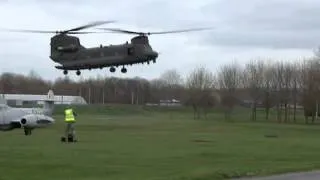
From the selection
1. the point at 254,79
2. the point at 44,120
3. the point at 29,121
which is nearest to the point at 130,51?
the point at 44,120

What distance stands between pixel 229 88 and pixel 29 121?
98236mm

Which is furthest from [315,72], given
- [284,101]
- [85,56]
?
[85,56]

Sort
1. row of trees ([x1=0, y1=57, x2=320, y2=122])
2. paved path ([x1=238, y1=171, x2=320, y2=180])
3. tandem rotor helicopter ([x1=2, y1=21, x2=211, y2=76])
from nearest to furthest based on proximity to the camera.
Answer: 1. paved path ([x1=238, y1=171, x2=320, y2=180])
2. tandem rotor helicopter ([x1=2, y1=21, x2=211, y2=76])
3. row of trees ([x1=0, y1=57, x2=320, y2=122])

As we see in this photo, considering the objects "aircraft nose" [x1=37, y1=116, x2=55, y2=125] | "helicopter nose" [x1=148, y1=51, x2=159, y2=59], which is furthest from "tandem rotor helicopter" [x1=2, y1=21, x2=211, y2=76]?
"aircraft nose" [x1=37, y1=116, x2=55, y2=125]

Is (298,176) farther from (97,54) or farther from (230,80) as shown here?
(230,80)

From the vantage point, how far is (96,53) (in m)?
37.8

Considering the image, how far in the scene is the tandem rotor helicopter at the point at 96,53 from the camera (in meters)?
36.6

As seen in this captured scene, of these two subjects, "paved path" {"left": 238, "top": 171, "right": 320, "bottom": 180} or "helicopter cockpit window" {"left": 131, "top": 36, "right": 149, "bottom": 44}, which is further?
"helicopter cockpit window" {"left": 131, "top": 36, "right": 149, "bottom": 44}

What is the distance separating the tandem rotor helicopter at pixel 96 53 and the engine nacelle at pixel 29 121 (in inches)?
160

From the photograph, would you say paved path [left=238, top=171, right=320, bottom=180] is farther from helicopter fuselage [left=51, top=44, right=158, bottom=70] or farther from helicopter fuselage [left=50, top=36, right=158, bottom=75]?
helicopter fuselage [left=51, top=44, right=158, bottom=70]

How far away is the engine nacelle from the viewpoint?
3897 cm

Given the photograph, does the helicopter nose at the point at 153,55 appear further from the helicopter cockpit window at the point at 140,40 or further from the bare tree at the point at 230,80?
the bare tree at the point at 230,80

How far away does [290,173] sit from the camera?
1830 cm

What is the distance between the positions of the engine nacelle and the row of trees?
5738 centimetres
